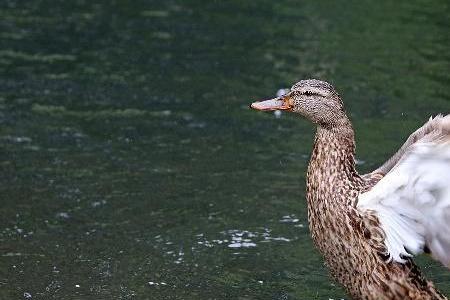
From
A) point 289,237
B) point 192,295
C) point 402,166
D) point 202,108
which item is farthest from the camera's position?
point 202,108

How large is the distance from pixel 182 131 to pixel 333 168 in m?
4.89

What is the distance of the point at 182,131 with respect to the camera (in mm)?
→ 11008

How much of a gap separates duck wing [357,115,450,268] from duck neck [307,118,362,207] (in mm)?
168

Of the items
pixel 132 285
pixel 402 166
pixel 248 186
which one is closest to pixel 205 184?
pixel 248 186

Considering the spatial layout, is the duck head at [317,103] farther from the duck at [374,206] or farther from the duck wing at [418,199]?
the duck wing at [418,199]

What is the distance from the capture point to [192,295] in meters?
7.51

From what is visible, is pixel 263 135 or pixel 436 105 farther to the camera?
pixel 436 105

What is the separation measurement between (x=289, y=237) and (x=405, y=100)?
4.34 m

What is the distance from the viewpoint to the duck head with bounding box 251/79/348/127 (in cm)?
632

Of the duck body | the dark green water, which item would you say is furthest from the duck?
the dark green water

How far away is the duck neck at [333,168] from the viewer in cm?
618

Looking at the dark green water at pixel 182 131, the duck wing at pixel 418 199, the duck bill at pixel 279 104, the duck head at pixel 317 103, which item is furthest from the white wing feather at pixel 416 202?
the dark green water at pixel 182 131

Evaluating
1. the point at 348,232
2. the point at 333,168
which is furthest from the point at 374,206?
the point at 333,168

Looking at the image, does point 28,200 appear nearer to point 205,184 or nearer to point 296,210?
point 205,184
